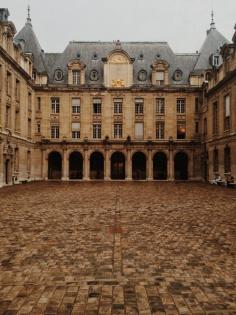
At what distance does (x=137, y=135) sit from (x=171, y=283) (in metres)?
39.8

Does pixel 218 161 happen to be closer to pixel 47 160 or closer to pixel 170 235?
pixel 47 160

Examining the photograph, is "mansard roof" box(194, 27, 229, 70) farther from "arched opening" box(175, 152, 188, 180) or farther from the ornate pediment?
the ornate pediment

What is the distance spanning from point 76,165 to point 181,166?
14.4m

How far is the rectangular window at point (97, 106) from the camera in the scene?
45531 millimetres

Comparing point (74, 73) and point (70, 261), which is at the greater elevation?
point (74, 73)

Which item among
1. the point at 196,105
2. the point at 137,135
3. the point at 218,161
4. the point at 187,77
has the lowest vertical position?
the point at 218,161

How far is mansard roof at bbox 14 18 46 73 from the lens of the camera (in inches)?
1823

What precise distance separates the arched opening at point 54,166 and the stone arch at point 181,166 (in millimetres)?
15820

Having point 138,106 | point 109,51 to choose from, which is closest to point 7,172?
point 138,106

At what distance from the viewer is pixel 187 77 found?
46.6 meters

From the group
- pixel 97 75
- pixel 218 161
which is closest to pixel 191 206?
pixel 218 161

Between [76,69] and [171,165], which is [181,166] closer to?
[171,165]

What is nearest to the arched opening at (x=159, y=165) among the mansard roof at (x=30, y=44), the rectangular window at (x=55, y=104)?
the rectangular window at (x=55, y=104)

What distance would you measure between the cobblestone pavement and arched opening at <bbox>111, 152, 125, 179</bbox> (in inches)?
1337
